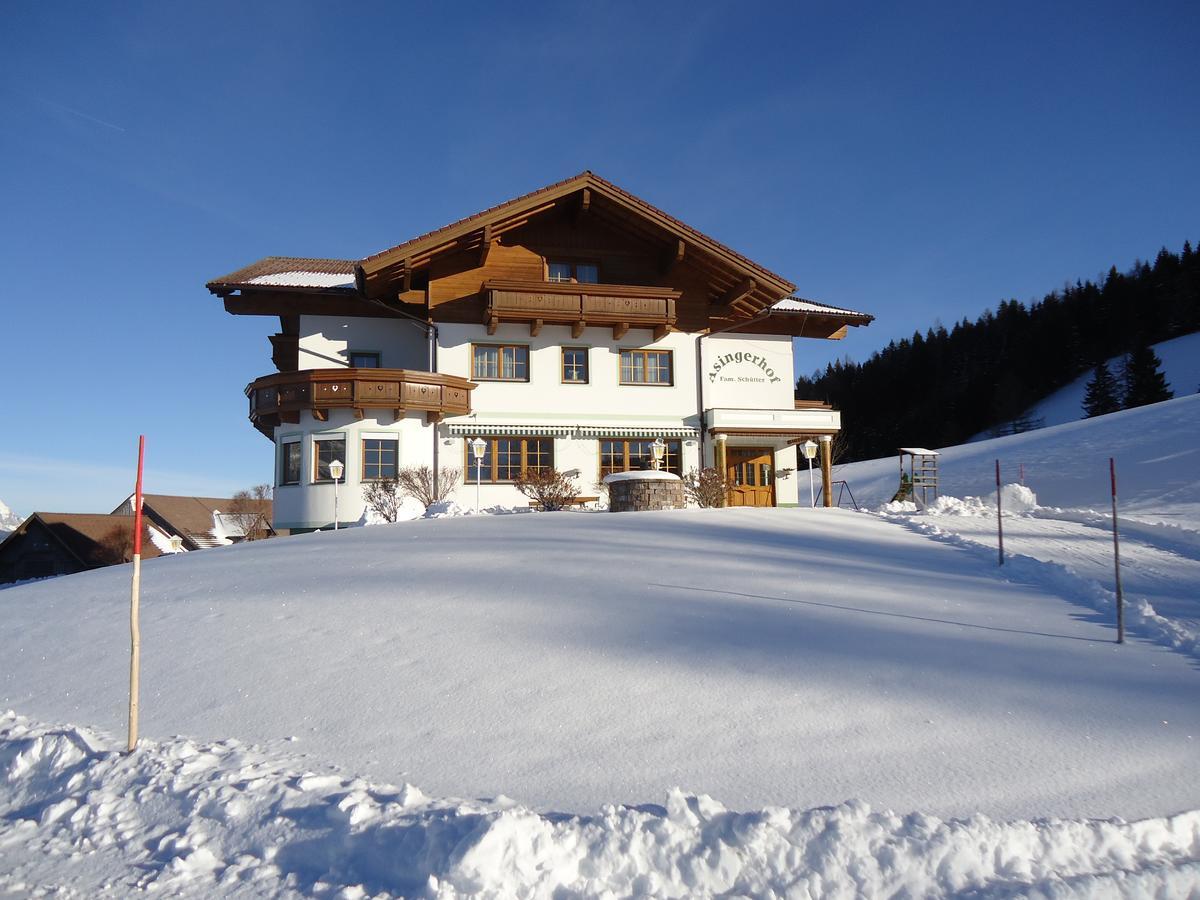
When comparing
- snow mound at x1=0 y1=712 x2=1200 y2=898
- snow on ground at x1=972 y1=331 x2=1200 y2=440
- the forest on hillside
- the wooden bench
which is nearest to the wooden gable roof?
the wooden bench

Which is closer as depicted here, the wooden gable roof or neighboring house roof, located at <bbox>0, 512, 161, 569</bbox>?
the wooden gable roof

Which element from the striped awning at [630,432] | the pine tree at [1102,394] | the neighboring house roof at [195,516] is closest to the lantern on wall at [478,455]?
the striped awning at [630,432]

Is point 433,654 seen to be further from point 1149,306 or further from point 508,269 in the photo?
point 1149,306

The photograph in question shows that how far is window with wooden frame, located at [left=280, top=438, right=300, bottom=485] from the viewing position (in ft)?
70.1

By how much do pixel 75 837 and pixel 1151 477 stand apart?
1393 inches

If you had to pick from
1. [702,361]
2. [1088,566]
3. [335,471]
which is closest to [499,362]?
[335,471]

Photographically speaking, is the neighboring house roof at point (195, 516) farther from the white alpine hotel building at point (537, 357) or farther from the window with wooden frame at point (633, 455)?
the window with wooden frame at point (633, 455)

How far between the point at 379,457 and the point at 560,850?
61.4 feet

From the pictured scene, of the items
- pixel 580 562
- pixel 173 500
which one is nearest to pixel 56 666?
pixel 580 562

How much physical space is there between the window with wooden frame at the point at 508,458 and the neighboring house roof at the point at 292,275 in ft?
20.7

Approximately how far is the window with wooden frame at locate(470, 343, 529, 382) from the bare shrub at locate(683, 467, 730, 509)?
5875 mm

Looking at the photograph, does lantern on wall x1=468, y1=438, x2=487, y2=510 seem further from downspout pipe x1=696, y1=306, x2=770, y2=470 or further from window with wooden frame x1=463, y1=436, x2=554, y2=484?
downspout pipe x1=696, y1=306, x2=770, y2=470

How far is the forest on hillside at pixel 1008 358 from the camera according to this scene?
2781 inches

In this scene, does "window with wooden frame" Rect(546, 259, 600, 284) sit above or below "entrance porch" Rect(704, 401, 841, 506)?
above
